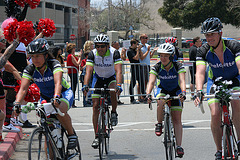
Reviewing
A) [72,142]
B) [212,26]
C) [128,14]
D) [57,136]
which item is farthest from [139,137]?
[128,14]

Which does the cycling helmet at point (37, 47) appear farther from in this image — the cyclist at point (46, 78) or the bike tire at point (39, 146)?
the bike tire at point (39, 146)

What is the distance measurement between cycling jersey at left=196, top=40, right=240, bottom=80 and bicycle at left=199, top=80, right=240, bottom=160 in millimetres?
353

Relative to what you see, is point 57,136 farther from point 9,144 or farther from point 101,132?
point 9,144

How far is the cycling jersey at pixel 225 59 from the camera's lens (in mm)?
6453

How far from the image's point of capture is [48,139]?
5570 mm

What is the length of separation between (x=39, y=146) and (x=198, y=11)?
55887 mm

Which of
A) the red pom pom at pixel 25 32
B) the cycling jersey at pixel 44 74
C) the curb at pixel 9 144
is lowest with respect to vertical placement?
the curb at pixel 9 144

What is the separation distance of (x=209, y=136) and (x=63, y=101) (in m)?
4.39

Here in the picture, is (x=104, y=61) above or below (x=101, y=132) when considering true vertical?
above

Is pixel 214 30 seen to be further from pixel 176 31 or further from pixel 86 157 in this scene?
pixel 176 31

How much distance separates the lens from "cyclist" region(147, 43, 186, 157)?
285 inches

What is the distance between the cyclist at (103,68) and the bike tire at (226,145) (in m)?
2.84

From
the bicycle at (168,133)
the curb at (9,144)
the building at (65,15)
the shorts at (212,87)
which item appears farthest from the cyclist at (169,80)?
the building at (65,15)

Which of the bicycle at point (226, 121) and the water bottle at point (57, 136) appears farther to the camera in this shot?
the water bottle at point (57, 136)
